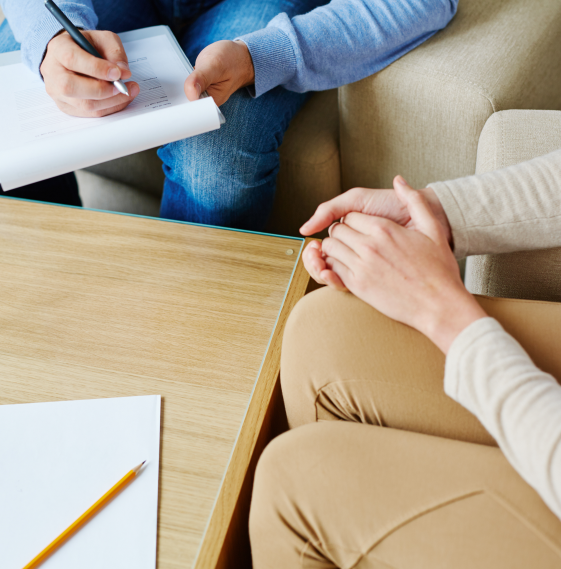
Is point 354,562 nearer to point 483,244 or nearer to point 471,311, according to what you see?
point 471,311

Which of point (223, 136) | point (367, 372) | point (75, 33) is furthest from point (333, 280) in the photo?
point (75, 33)

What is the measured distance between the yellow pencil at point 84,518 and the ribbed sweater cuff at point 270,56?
67 centimetres

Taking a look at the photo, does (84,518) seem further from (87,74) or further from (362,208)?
(87,74)

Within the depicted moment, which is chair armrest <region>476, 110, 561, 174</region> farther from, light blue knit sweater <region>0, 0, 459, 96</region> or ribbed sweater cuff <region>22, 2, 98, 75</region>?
ribbed sweater cuff <region>22, 2, 98, 75</region>

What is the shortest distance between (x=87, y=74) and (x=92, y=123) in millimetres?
72

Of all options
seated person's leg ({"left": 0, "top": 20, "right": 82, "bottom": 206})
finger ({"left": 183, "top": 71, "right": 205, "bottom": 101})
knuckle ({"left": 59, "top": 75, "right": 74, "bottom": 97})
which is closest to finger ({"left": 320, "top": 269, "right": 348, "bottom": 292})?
finger ({"left": 183, "top": 71, "right": 205, "bottom": 101})

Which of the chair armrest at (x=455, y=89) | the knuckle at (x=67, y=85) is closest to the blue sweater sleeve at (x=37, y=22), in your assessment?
the knuckle at (x=67, y=85)

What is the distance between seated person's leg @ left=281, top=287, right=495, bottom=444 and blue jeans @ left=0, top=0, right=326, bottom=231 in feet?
1.54

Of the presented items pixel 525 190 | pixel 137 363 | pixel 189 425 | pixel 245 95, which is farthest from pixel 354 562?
pixel 245 95

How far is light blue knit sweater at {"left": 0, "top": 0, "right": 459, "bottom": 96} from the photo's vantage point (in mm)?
891

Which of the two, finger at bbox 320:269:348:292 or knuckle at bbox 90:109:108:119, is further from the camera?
knuckle at bbox 90:109:108:119

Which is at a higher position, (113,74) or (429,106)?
(113,74)

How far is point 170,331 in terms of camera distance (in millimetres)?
706

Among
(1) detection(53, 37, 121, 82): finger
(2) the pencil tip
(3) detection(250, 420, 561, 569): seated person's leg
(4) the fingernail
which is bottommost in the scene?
(2) the pencil tip
